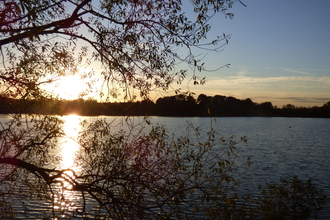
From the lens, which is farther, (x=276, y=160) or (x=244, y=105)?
(x=244, y=105)

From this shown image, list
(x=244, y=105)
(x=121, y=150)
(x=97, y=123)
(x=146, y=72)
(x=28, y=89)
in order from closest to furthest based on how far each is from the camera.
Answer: (x=28, y=89) → (x=146, y=72) → (x=121, y=150) → (x=97, y=123) → (x=244, y=105)

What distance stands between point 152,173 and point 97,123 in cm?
205

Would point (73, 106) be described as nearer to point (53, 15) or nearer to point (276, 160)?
point (53, 15)

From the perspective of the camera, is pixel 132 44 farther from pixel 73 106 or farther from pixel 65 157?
pixel 65 157

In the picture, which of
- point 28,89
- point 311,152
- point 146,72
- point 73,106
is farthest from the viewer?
A: point 311,152

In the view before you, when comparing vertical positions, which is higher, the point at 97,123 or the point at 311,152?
the point at 97,123

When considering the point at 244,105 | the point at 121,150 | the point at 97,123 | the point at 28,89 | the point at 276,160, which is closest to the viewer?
the point at 28,89

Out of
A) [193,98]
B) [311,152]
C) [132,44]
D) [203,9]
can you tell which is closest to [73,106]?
[132,44]

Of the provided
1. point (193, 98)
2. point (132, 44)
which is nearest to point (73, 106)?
point (132, 44)

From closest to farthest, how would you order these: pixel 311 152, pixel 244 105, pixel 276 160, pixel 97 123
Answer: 1. pixel 97 123
2. pixel 276 160
3. pixel 311 152
4. pixel 244 105

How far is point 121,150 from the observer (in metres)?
7.42

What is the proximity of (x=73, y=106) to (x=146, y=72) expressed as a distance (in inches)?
120

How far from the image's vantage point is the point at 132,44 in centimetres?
707

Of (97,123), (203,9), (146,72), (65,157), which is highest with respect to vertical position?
(203,9)
